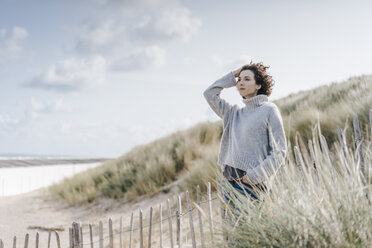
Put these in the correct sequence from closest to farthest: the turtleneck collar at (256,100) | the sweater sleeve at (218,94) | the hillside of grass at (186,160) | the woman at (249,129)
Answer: the woman at (249,129), the turtleneck collar at (256,100), the sweater sleeve at (218,94), the hillside of grass at (186,160)

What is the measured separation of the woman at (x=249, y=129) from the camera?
2.57m

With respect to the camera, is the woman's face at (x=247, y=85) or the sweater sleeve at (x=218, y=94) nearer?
the woman's face at (x=247, y=85)

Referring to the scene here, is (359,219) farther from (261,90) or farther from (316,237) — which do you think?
(261,90)

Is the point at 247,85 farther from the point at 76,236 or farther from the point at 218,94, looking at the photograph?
the point at 76,236

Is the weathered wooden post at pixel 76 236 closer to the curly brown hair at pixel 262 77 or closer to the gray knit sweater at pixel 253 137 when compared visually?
the gray knit sweater at pixel 253 137

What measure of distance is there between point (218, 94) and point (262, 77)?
38cm

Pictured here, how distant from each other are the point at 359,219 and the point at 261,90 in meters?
1.25

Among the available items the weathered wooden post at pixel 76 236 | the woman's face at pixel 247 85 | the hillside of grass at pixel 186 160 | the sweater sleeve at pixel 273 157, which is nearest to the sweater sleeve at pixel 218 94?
the woman's face at pixel 247 85

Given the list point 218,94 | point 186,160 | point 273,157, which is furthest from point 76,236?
point 186,160

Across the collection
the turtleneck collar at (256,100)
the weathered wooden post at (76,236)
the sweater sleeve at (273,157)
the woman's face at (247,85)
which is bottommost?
the weathered wooden post at (76,236)

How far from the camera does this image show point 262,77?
9.32ft

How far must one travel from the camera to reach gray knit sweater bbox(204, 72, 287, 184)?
2520mm

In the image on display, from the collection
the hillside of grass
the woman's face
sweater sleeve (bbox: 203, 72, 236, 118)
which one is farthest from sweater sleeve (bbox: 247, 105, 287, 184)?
the hillside of grass

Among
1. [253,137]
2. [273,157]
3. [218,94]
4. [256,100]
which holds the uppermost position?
[218,94]
